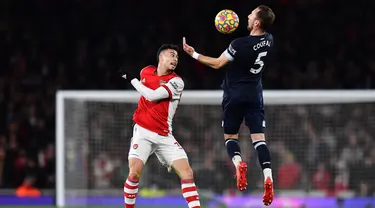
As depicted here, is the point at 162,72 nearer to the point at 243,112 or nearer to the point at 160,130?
Result: the point at 160,130

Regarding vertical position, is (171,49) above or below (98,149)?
above

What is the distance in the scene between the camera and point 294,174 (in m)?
12.9

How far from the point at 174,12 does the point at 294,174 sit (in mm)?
7492

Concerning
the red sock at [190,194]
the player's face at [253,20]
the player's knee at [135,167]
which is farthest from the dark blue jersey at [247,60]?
the player's knee at [135,167]

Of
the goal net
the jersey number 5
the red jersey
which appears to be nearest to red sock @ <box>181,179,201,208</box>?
the red jersey

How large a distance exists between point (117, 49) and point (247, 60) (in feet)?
35.0

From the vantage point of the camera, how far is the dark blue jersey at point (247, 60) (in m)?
8.58

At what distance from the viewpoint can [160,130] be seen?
28.6 feet

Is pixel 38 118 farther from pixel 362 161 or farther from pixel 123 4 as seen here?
pixel 362 161

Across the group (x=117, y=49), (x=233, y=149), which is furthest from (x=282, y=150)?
(x=117, y=49)

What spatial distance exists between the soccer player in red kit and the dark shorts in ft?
1.70

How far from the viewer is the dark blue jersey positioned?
858 centimetres

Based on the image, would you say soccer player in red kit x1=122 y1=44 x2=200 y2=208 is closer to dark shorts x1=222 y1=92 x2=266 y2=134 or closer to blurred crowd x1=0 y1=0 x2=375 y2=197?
dark shorts x1=222 y1=92 x2=266 y2=134

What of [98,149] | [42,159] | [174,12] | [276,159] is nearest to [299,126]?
[276,159]
